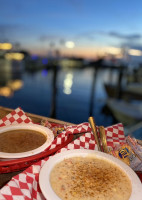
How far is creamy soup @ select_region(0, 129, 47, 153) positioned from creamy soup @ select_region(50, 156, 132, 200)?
40 centimetres

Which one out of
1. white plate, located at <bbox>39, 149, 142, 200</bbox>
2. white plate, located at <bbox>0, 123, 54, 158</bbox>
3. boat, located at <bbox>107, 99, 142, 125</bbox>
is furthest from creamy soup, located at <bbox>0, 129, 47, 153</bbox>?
boat, located at <bbox>107, 99, 142, 125</bbox>

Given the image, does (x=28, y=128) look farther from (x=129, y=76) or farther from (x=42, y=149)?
(x=129, y=76)

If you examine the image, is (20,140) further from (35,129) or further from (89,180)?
(89,180)

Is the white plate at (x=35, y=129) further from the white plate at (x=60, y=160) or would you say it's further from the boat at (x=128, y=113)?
the boat at (x=128, y=113)

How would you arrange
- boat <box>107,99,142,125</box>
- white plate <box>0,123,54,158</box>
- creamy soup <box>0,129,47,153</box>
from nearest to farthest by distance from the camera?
white plate <box>0,123,54,158</box>, creamy soup <box>0,129,47,153</box>, boat <box>107,99,142,125</box>

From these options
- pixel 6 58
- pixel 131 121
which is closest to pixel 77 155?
pixel 131 121

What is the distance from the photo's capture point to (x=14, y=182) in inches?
41.7

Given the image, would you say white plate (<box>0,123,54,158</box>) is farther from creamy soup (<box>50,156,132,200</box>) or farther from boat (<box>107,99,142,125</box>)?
boat (<box>107,99,142,125</box>)

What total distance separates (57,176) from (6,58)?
5016 centimetres


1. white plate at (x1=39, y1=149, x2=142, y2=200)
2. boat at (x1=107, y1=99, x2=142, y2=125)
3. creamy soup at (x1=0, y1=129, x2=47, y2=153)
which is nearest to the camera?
white plate at (x1=39, y1=149, x2=142, y2=200)

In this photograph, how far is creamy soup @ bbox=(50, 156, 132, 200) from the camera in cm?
103

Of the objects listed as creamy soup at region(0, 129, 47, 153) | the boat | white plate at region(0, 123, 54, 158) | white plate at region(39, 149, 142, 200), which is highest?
white plate at region(39, 149, 142, 200)

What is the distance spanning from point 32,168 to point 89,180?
41 centimetres

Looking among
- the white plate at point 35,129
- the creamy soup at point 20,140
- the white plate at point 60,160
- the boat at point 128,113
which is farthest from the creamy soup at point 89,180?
the boat at point 128,113
